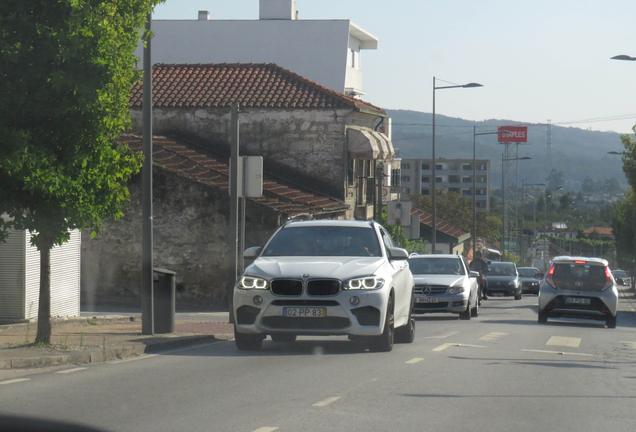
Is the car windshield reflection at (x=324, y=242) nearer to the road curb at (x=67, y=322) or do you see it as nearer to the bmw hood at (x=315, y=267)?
the bmw hood at (x=315, y=267)

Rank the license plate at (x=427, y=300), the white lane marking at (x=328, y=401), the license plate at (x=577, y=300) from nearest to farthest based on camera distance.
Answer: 1. the white lane marking at (x=328, y=401)
2. the license plate at (x=577, y=300)
3. the license plate at (x=427, y=300)

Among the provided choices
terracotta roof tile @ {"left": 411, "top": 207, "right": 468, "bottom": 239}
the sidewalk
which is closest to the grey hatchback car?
the sidewalk

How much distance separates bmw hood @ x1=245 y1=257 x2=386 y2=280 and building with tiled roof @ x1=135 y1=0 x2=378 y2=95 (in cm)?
4937

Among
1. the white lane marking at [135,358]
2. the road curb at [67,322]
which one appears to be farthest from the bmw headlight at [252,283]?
the road curb at [67,322]

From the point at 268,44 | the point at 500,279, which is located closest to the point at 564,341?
the point at 500,279

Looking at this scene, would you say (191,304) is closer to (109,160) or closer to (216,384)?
(109,160)

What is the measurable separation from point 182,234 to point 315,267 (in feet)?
52.4

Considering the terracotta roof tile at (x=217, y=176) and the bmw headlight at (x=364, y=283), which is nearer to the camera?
the bmw headlight at (x=364, y=283)

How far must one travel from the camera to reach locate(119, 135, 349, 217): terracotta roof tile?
27.7 metres

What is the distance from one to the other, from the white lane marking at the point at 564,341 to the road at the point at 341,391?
4.77ft

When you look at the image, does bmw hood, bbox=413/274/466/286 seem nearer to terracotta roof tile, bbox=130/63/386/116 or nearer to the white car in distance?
the white car in distance

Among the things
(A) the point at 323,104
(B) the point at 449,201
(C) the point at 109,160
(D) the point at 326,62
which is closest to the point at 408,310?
(C) the point at 109,160

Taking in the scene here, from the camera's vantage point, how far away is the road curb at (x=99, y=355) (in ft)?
35.6

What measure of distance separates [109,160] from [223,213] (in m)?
14.7
